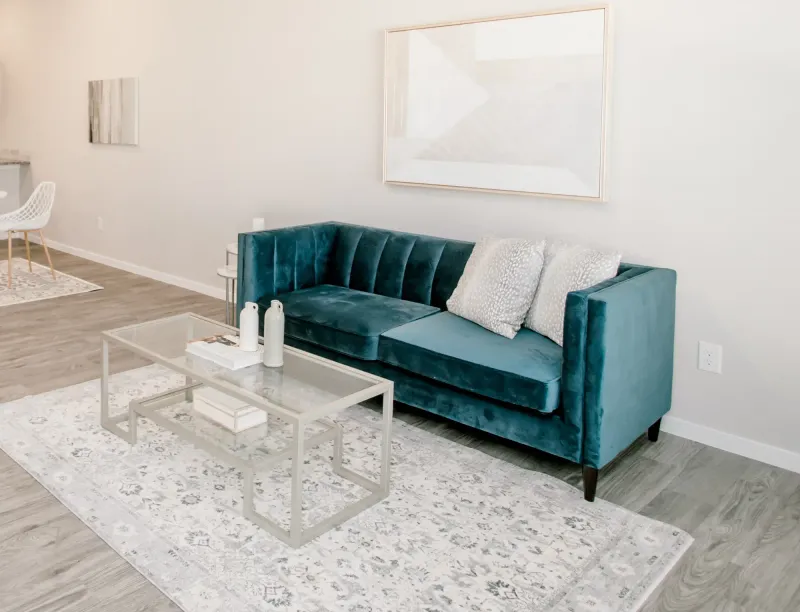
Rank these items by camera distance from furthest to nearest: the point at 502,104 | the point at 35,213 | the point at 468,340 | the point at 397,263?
the point at 35,213
the point at 397,263
the point at 502,104
the point at 468,340

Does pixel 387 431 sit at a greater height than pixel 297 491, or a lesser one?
greater

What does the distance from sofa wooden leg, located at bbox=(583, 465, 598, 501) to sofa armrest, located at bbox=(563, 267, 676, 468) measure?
3 centimetres

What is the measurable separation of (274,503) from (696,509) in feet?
4.87

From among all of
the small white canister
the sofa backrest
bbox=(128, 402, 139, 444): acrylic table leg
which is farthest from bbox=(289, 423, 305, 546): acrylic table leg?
the sofa backrest

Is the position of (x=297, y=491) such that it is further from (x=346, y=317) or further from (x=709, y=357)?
(x=709, y=357)

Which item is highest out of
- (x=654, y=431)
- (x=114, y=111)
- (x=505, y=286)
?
(x=114, y=111)

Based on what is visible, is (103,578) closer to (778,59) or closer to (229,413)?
(229,413)

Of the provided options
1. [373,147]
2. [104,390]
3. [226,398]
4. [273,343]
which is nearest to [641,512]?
[273,343]

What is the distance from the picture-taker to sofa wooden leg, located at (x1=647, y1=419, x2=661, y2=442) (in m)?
3.20

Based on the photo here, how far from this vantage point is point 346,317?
11.1ft

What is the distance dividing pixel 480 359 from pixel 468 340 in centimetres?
20

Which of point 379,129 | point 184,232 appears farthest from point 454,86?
point 184,232

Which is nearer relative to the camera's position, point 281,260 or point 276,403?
point 276,403

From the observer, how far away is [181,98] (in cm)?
557
